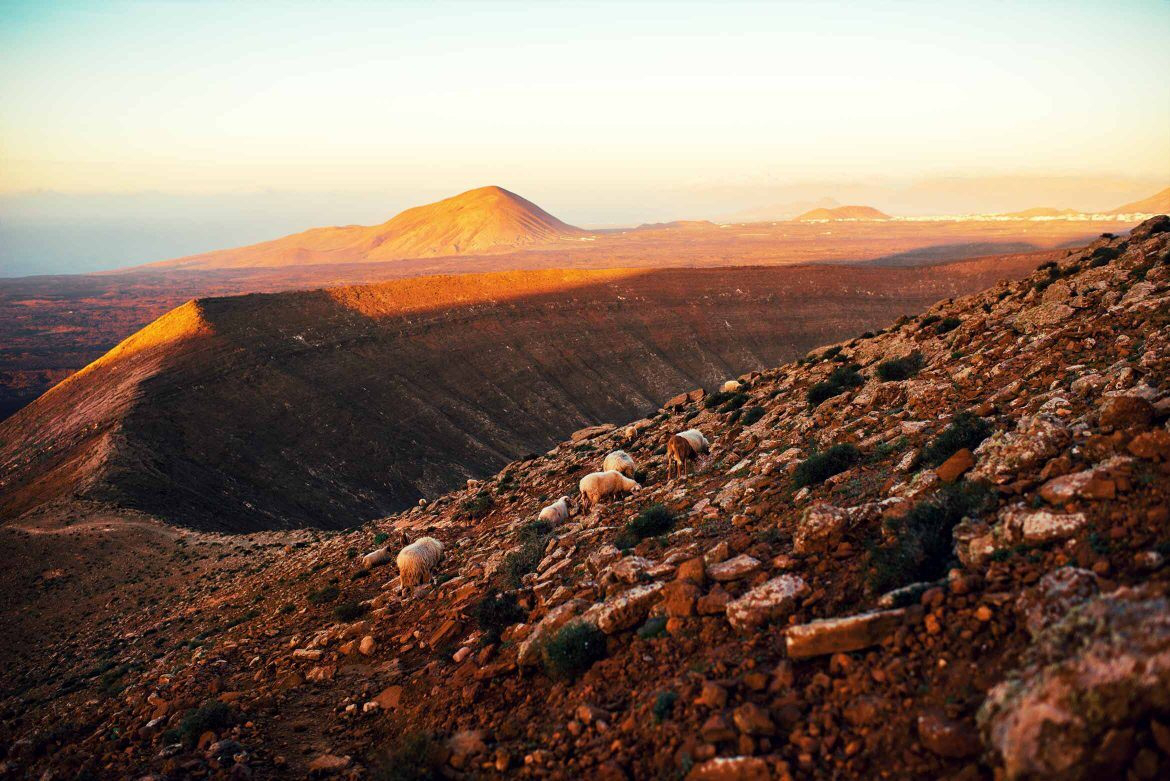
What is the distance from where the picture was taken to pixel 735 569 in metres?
6.75

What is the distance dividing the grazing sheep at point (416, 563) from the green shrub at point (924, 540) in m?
8.39

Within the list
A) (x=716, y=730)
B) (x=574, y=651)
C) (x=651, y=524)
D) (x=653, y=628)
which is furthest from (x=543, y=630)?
(x=651, y=524)

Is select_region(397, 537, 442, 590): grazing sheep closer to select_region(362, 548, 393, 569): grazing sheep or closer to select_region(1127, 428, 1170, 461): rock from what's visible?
select_region(362, 548, 393, 569): grazing sheep

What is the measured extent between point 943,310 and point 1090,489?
14.4 metres

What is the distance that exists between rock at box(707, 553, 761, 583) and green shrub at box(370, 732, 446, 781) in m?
3.15

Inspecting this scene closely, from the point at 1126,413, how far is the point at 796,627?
3.95 meters

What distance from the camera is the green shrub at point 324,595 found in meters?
12.3

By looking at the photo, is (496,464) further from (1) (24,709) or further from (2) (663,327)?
(1) (24,709)

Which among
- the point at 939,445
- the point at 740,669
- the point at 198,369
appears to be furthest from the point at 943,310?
the point at 198,369

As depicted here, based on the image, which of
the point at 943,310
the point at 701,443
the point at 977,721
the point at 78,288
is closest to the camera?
the point at 977,721

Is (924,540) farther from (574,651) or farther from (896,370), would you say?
(896,370)

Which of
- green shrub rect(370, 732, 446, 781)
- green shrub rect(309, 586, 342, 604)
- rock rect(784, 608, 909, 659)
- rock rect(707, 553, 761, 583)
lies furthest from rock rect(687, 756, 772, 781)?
green shrub rect(309, 586, 342, 604)

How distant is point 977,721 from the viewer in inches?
156

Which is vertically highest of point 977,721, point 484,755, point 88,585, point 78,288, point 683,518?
point 78,288
